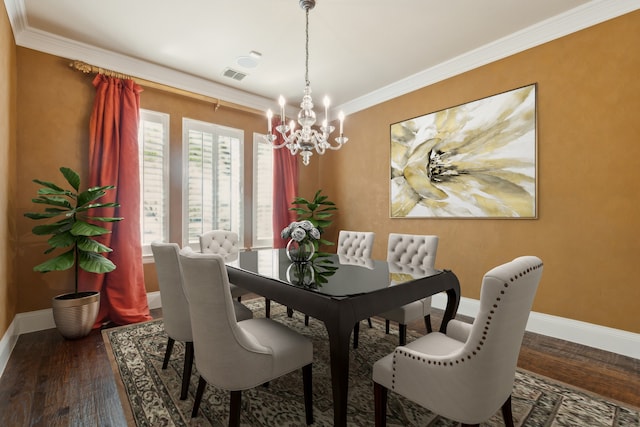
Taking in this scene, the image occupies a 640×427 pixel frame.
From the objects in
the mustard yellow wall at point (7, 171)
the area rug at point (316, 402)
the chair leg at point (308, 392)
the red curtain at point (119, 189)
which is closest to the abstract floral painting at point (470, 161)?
the area rug at point (316, 402)

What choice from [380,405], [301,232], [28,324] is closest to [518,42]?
[301,232]

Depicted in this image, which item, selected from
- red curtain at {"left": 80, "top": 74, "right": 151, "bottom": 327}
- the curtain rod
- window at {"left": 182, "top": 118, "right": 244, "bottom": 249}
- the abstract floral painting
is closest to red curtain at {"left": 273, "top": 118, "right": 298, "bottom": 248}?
window at {"left": 182, "top": 118, "right": 244, "bottom": 249}

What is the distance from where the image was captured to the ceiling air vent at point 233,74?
3.72 metres

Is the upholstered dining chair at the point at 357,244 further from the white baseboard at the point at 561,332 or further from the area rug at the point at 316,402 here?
the white baseboard at the point at 561,332

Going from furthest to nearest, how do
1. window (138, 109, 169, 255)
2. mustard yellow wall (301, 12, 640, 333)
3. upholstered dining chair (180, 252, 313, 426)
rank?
window (138, 109, 169, 255) → mustard yellow wall (301, 12, 640, 333) → upholstered dining chair (180, 252, 313, 426)

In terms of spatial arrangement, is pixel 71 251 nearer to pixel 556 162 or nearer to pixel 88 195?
pixel 88 195

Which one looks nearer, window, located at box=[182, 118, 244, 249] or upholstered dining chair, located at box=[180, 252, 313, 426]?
upholstered dining chair, located at box=[180, 252, 313, 426]

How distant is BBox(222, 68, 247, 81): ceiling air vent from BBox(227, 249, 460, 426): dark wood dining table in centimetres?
258

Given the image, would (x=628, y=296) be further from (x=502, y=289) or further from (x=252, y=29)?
(x=252, y=29)

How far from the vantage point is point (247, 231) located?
4.48 meters

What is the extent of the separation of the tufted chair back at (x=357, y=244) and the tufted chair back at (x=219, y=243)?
3.98 feet

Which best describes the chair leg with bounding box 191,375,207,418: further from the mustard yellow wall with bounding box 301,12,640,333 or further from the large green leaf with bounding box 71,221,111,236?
the mustard yellow wall with bounding box 301,12,640,333

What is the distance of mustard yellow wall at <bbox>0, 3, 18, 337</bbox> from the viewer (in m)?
2.33

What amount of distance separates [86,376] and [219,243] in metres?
1.53
